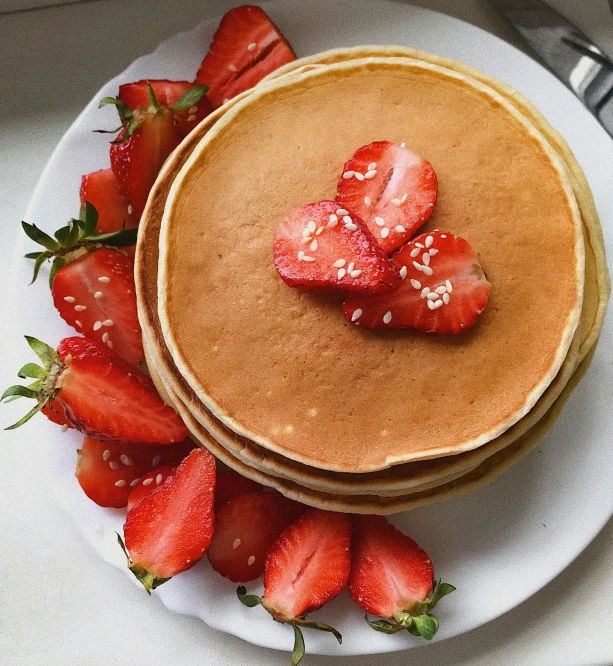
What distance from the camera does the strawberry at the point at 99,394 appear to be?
173cm

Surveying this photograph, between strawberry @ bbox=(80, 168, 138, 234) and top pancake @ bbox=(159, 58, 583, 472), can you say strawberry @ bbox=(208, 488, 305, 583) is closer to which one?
top pancake @ bbox=(159, 58, 583, 472)

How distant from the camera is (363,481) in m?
1.66

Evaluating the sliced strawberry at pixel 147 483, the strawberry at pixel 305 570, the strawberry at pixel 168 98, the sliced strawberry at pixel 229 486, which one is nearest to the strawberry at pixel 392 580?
the strawberry at pixel 305 570

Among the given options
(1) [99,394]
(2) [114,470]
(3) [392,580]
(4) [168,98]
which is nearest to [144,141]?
(4) [168,98]

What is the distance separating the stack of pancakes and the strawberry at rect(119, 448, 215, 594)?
153mm

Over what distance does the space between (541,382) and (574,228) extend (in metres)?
0.35

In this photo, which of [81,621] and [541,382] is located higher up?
[541,382]

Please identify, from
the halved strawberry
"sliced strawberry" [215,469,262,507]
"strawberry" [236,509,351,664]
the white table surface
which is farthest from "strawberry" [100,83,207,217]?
"strawberry" [236,509,351,664]

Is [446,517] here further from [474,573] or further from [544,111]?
[544,111]

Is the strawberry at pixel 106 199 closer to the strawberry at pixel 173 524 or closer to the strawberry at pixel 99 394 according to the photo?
the strawberry at pixel 99 394

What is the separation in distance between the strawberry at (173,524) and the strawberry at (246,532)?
73mm

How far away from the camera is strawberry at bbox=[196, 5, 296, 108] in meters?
1.96

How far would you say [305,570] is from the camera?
5.88 ft

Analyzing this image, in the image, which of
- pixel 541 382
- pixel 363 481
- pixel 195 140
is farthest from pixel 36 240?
pixel 541 382
